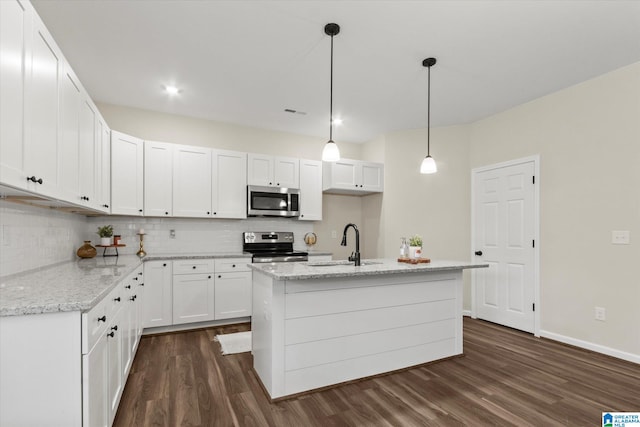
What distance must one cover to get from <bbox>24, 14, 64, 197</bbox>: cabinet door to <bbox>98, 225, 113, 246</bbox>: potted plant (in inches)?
75.9

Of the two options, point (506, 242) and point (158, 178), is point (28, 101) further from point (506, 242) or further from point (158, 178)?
point (506, 242)

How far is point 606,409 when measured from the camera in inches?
87.6

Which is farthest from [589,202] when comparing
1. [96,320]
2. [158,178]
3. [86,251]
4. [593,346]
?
[86,251]

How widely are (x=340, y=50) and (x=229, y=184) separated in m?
2.37

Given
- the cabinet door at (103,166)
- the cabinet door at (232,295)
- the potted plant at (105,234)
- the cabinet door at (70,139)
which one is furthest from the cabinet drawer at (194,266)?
the cabinet door at (70,139)

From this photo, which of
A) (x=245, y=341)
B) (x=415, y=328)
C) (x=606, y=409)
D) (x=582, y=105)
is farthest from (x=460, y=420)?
(x=582, y=105)

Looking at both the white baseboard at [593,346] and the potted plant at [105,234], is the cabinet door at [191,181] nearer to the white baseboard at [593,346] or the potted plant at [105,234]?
the potted plant at [105,234]

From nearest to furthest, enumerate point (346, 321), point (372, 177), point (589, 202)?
point (346, 321) → point (589, 202) → point (372, 177)

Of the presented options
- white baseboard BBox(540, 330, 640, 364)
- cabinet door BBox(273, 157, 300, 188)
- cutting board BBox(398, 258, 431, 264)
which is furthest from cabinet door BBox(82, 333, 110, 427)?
white baseboard BBox(540, 330, 640, 364)

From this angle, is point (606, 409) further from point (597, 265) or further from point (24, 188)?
point (24, 188)

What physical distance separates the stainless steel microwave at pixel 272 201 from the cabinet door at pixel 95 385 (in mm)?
2870

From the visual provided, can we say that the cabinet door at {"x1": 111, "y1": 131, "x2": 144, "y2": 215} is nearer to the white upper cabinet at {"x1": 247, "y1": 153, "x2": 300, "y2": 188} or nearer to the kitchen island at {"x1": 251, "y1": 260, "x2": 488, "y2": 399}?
the white upper cabinet at {"x1": 247, "y1": 153, "x2": 300, "y2": 188}

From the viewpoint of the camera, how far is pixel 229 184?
4.41 m

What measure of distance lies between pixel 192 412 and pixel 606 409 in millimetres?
2862
